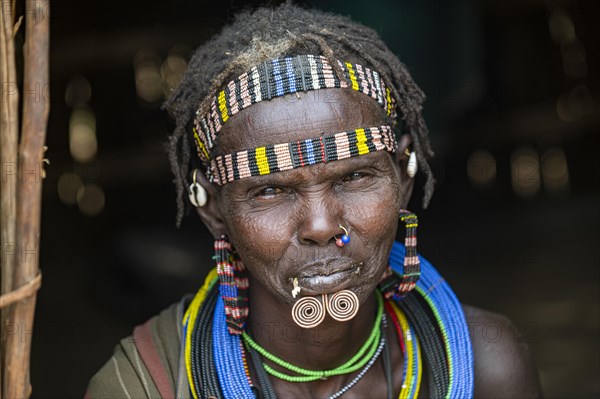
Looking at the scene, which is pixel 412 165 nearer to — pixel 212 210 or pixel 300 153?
pixel 300 153

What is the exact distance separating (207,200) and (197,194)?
1.8 inches

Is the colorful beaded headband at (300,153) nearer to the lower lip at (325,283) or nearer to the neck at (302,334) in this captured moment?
the lower lip at (325,283)

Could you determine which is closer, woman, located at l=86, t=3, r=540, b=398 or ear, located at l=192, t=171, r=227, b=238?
woman, located at l=86, t=3, r=540, b=398

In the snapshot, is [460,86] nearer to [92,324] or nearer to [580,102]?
[580,102]

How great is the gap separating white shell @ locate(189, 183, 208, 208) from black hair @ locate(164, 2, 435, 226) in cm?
7

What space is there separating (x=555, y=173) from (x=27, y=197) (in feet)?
21.3

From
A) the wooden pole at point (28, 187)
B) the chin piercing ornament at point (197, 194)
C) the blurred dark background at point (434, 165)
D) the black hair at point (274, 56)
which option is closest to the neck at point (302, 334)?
the chin piercing ornament at point (197, 194)

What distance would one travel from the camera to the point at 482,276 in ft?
21.6

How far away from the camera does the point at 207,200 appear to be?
9.43ft

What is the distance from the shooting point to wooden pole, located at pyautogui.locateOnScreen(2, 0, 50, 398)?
8.23 feet

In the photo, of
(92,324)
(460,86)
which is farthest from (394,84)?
(460,86)

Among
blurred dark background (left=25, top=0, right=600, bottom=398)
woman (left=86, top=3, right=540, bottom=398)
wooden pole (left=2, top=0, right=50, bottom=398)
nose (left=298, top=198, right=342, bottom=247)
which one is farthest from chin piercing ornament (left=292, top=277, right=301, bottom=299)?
blurred dark background (left=25, top=0, right=600, bottom=398)

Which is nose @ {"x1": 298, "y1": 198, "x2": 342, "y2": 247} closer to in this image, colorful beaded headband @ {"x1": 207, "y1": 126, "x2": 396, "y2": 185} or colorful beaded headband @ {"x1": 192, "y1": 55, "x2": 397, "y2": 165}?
colorful beaded headband @ {"x1": 207, "y1": 126, "x2": 396, "y2": 185}

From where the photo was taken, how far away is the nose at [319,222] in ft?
8.20
